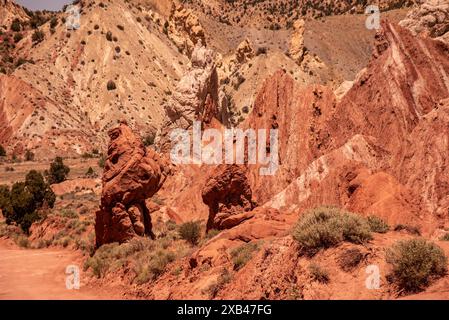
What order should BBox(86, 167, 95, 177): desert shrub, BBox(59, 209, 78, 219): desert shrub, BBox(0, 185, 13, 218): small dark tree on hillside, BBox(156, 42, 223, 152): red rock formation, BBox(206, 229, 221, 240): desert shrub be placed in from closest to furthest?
1. BBox(206, 229, 221, 240): desert shrub
2. BBox(59, 209, 78, 219): desert shrub
3. BBox(0, 185, 13, 218): small dark tree on hillside
4. BBox(156, 42, 223, 152): red rock formation
5. BBox(86, 167, 95, 177): desert shrub

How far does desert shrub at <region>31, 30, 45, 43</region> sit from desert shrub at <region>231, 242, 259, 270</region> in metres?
82.2

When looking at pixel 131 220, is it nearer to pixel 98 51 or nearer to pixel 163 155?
pixel 163 155

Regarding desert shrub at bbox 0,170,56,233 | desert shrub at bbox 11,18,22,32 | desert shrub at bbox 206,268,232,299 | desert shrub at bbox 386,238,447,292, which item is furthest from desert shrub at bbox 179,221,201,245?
desert shrub at bbox 11,18,22,32

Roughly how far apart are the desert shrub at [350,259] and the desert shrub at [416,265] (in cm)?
72

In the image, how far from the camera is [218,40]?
120000 millimetres

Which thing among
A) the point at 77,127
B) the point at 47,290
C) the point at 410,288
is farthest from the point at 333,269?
the point at 77,127

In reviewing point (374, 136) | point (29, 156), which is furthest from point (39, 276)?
point (29, 156)

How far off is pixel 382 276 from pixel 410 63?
1521cm

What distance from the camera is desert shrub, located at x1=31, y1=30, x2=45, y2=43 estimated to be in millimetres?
86000

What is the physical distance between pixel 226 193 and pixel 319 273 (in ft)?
33.0

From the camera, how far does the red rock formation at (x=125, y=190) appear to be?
1997 cm

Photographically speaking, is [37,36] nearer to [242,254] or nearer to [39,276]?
[39,276]

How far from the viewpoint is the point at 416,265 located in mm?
9156

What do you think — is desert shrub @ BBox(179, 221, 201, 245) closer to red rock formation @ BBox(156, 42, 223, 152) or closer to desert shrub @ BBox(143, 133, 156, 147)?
red rock formation @ BBox(156, 42, 223, 152)
